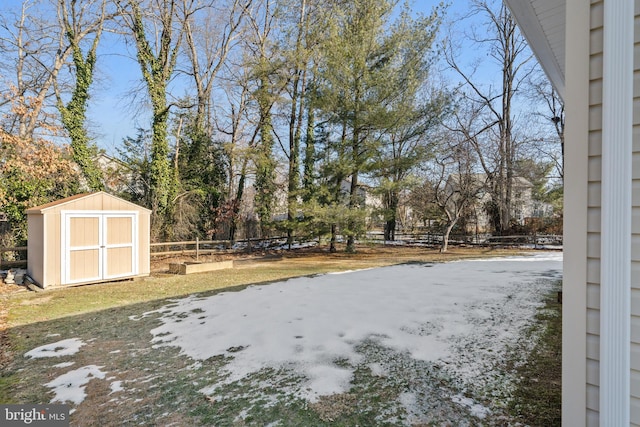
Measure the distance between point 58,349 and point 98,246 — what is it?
12.9 feet

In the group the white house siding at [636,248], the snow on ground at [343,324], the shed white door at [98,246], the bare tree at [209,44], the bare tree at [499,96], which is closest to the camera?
the white house siding at [636,248]

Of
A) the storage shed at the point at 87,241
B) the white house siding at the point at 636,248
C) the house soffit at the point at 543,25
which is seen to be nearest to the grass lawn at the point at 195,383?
the white house siding at the point at 636,248

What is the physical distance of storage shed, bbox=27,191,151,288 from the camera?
6250 mm

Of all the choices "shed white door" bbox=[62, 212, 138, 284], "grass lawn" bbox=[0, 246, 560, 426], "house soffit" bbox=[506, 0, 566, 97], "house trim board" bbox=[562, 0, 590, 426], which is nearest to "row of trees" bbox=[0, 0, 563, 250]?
"shed white door" bbox=[62, 212, 138, 284]

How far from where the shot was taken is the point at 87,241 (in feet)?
21.8

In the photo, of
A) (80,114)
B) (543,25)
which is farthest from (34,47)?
(543,25)

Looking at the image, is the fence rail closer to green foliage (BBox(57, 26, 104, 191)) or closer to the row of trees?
the row of trees

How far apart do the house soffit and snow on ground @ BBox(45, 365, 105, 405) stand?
4824 millimetres

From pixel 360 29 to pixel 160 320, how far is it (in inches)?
436

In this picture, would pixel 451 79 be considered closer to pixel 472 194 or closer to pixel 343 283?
pixel 472 194

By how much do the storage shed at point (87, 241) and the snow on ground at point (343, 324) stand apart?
2.68m

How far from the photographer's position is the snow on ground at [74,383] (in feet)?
8.26

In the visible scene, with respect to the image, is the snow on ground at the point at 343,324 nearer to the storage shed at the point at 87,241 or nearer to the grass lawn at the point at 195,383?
the grass lawn at the point at 195,383

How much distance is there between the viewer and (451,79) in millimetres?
17594
